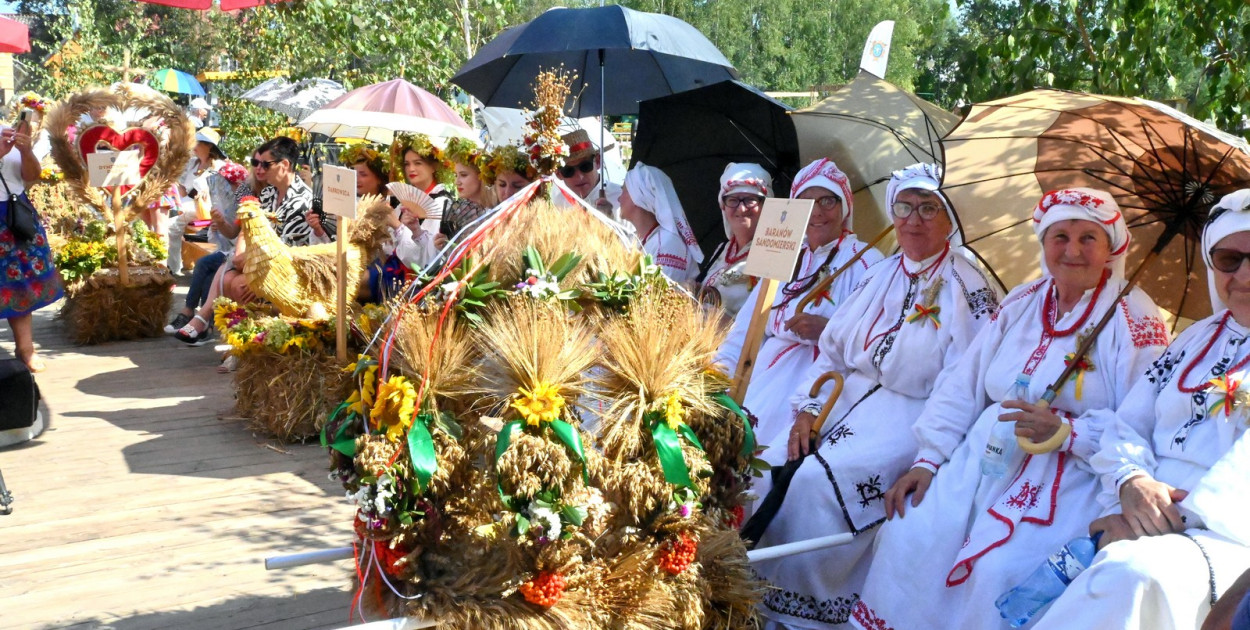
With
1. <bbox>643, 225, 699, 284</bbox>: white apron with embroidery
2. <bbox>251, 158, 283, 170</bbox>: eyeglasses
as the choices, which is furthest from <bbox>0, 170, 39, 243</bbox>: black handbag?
<bbox>643, 225, 699, 284</bbox>: white apron with embroidery

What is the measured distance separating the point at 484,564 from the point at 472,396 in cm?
42

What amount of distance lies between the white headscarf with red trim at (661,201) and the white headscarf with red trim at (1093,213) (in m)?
2.36

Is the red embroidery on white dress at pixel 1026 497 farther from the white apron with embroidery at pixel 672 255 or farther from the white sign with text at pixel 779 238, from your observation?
the white apron with embroidery at pixel 672 255

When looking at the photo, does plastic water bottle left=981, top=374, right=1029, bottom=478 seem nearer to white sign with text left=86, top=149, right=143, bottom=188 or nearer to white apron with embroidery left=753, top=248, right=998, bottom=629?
white apron with embroidery left=753, top=248, right=998, bottom=629

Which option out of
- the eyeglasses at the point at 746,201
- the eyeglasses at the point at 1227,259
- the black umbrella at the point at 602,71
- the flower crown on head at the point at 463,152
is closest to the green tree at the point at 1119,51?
the eyeglasses at the point at 746,201

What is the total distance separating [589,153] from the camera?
5859 millimetres

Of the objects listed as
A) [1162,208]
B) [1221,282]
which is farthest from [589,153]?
[1221,282]

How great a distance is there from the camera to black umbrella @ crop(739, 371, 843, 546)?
3.50 meters

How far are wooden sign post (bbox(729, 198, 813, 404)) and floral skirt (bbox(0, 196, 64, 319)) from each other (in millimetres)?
5177

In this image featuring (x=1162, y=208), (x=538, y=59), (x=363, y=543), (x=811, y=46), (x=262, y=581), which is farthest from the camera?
(x=811, y=46)

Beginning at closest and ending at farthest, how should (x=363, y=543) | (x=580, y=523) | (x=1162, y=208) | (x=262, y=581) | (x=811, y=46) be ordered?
(x=580, y=523) → (x=363, y=543) → (x=1162, y=208) → (x=262, y=581) → (x=811, y=46)

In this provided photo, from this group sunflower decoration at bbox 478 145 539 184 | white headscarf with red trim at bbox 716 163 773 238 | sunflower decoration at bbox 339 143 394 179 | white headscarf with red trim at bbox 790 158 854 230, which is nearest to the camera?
white headscarf with red trim at bbox 790 158 854 230

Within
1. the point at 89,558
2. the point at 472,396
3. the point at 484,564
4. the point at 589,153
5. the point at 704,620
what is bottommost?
the point at 89,558

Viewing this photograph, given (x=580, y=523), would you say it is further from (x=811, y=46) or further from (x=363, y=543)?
(x=811, y=46)
